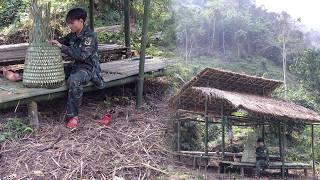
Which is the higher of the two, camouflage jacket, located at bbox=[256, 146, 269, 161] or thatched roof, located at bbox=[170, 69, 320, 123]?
thatched roof, located at bbox=[170, 69, 320, 123]

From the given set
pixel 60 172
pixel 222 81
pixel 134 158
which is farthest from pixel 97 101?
pixel 222 81

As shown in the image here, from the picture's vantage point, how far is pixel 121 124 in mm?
3998

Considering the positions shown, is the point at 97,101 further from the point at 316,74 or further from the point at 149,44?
the point at 316,74

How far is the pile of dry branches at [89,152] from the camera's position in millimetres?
3041

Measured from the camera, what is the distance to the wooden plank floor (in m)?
3.48

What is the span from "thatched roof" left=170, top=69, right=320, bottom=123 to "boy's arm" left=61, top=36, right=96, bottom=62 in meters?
1.85

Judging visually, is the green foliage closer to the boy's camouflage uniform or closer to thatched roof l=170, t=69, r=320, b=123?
the boy's camouflage uniform

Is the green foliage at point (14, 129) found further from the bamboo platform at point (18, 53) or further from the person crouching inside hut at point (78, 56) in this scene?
the bamboo platform at point (18, 53)

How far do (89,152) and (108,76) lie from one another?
4.90 ft

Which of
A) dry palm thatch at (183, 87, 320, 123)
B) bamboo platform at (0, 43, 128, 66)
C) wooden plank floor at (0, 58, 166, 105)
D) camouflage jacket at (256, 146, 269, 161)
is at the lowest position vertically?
camouflage jacket at (256, 146, 269, 161)

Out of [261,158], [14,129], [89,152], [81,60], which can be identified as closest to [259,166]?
[261,158]

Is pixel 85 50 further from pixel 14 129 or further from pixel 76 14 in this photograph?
pixel 14 129

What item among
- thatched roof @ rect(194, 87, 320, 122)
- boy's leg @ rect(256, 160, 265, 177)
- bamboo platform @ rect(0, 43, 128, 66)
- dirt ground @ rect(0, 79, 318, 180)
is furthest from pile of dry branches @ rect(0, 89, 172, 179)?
boy's leg @ rect(256, 160, 265, 177)

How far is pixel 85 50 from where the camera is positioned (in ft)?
13.3
